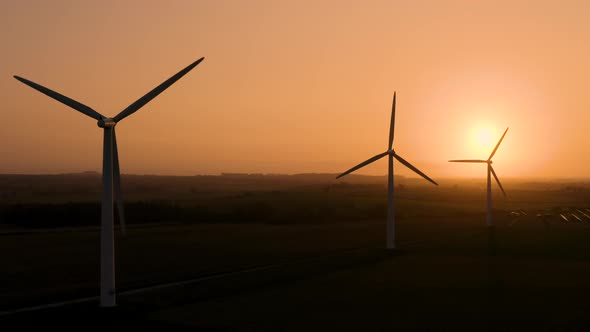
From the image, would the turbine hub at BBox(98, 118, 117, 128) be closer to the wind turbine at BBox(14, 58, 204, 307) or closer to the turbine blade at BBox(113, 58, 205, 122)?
→ the wind turbine at BBox(14, 58, 204, 307)

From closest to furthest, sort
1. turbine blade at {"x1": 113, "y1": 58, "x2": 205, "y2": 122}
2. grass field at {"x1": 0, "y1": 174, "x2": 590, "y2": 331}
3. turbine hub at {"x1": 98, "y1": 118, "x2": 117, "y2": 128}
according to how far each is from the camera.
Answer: grass field at {"x1": 0, "y1": 174, "x2": 590, "y2": 331} → turbine hub at {"x1": 98, "y1": 118, "x2": 117, "y2": 128} → turbine blade at {"x1": 113, "y1": 58, "x2": 205, "y2": 122}

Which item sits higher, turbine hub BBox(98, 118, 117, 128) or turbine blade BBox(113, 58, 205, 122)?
turbine blade BBox(113, 58, 205, 122)

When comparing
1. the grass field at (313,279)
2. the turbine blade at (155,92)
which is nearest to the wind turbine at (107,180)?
the turbine blade at (155,92)

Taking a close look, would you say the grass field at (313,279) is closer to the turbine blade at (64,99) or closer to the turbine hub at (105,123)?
the turbine hub at (105,123)

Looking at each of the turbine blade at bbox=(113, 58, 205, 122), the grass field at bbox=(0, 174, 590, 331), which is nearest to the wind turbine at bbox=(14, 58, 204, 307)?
the turbine blade at bbox=(113, 58, 205, 122)

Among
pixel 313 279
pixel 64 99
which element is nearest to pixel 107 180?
pixel 64 99

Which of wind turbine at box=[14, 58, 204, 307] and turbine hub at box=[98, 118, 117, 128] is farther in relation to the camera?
turbine hub at box=[98, 118, 117, 128]

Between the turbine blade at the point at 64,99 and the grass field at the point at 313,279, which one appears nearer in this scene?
the grass field at the point at 313,279

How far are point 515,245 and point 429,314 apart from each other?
141 feet

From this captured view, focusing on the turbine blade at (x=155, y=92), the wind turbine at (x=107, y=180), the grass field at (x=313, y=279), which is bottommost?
the grass field at (x=313, y=279)

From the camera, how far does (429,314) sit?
35.6 meters

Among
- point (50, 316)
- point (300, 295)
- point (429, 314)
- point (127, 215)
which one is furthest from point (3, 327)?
point (127, 215)

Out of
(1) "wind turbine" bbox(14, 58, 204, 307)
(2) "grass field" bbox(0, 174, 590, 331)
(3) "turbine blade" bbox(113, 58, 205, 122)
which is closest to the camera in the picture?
(2) "grass field" bbox(0, 174, 590, 331)

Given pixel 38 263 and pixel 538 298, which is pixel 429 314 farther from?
pixel 38 263
